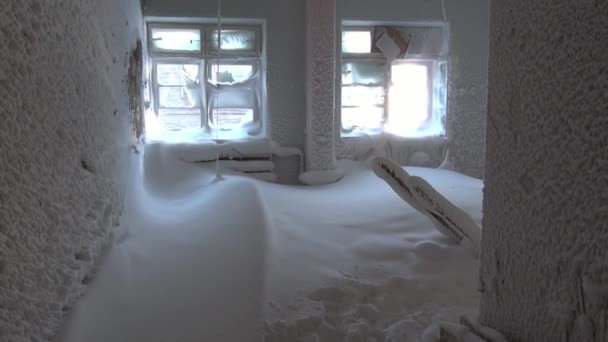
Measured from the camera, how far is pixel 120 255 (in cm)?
229

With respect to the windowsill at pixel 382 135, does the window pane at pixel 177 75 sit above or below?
above

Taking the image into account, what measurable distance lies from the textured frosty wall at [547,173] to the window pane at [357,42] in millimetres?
4160

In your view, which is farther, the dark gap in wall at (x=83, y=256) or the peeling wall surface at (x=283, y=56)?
the peeling wall surface at (x=283, y=56)

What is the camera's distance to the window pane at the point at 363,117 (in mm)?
5605

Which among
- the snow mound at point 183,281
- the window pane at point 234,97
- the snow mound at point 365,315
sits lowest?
the snow mound at point 365,315

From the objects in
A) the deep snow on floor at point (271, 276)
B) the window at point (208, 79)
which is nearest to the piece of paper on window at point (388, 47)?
the window at point (208, 79)

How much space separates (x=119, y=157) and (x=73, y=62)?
101 cm

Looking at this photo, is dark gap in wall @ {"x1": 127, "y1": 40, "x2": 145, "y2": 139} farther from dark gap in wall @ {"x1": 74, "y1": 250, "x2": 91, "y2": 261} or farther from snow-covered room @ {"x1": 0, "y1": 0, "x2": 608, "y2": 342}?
dark gap in wall @ {"x1": 74, "y1": 250, "x2": 91, "y2": 261}

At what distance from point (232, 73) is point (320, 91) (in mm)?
1029

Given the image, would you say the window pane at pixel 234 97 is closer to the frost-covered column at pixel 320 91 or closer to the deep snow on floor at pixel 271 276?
the frost-covered column at pixel 320 91

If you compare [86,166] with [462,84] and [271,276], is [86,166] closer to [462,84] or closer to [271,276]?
[271,276]

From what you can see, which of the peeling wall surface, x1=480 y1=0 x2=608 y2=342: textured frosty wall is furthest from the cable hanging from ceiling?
x1=480 y1=0 x2=608 y2=342: textured frosty wall

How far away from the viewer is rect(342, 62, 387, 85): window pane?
5.52m

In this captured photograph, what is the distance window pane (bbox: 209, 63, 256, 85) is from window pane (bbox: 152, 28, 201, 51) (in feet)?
A: 0.97
